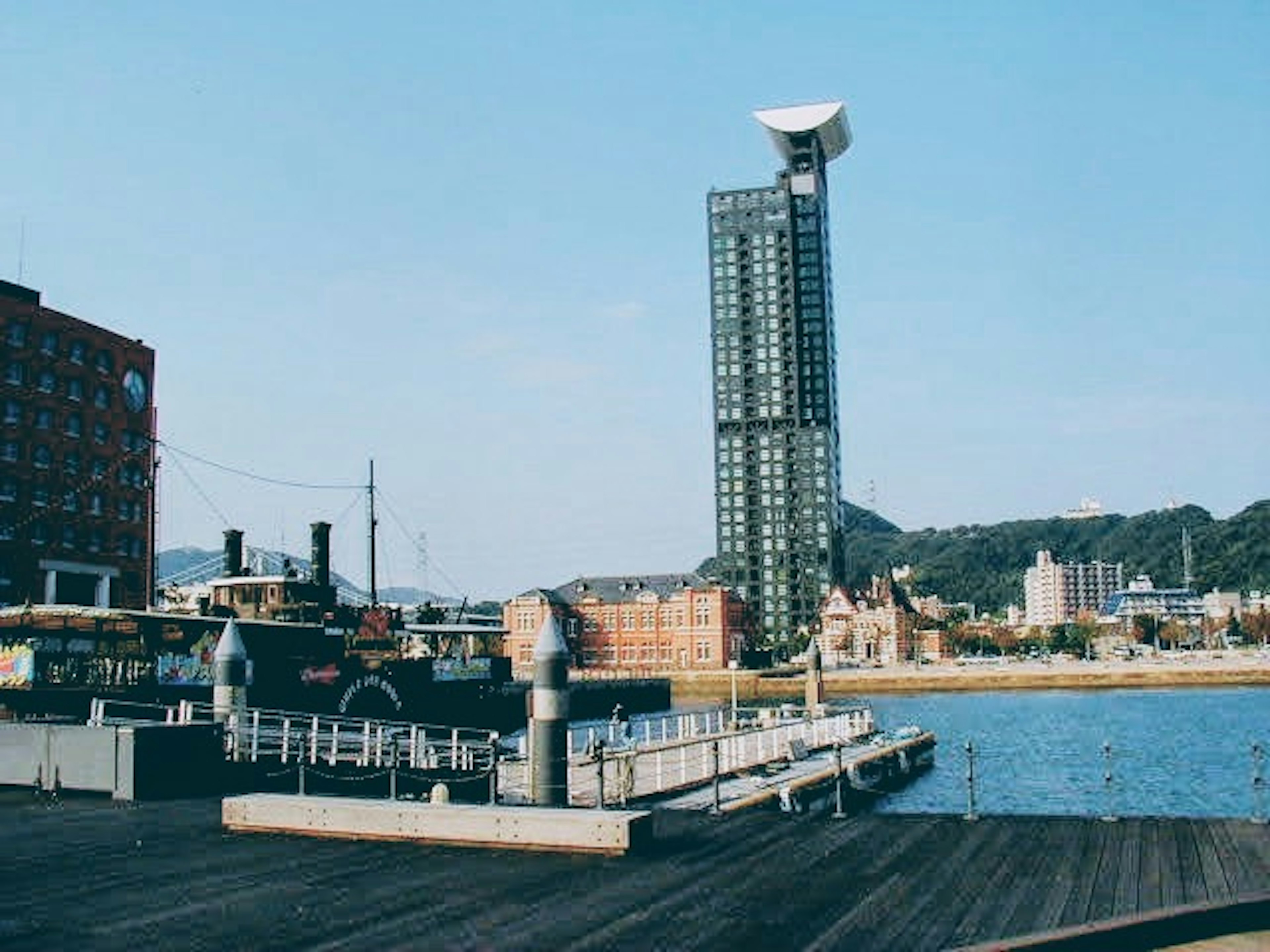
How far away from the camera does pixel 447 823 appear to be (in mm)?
16812

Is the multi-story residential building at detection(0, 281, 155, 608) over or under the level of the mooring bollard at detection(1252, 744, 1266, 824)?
over

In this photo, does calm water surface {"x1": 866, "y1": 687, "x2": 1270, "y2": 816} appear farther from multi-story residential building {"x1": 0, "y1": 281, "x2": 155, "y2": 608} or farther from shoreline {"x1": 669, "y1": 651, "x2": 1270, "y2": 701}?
multi-story residential building {"x1": 0, "y1": 281, "x2": 155, "y2": 608}

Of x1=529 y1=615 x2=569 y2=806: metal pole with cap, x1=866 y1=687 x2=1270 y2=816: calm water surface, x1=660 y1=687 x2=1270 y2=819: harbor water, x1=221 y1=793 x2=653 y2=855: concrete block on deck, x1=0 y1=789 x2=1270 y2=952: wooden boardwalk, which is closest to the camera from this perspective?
Answer: x1=0 y1=789 x2=1270 y2=952: wooden boardwalk

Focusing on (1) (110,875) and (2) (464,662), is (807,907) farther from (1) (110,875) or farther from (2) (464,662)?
(2) (464,662)

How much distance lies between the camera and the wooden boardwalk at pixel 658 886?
11250 millimetres

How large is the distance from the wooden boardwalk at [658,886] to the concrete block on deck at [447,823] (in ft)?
0.87

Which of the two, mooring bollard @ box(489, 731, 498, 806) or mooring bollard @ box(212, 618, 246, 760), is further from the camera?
mooring bollard @ box(212, 618, 246, 760)

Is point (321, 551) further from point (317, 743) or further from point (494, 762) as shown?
point (494, 762)

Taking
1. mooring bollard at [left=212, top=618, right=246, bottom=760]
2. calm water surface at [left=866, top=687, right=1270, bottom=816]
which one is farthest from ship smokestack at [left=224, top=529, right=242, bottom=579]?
mooring bollard at [left=212, top=618, right=246, bottom=760]

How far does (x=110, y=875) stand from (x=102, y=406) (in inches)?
3550

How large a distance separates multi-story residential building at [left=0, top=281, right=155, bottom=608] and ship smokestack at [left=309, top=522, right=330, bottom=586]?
13.2 meters

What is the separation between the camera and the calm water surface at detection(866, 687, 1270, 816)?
50031 millimetres

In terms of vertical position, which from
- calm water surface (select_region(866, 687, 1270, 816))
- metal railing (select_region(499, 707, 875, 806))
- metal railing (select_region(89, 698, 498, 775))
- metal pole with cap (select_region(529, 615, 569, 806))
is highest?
metal pole with cap (select_region(529, 615, 569, 806))

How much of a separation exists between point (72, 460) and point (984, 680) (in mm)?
128008
